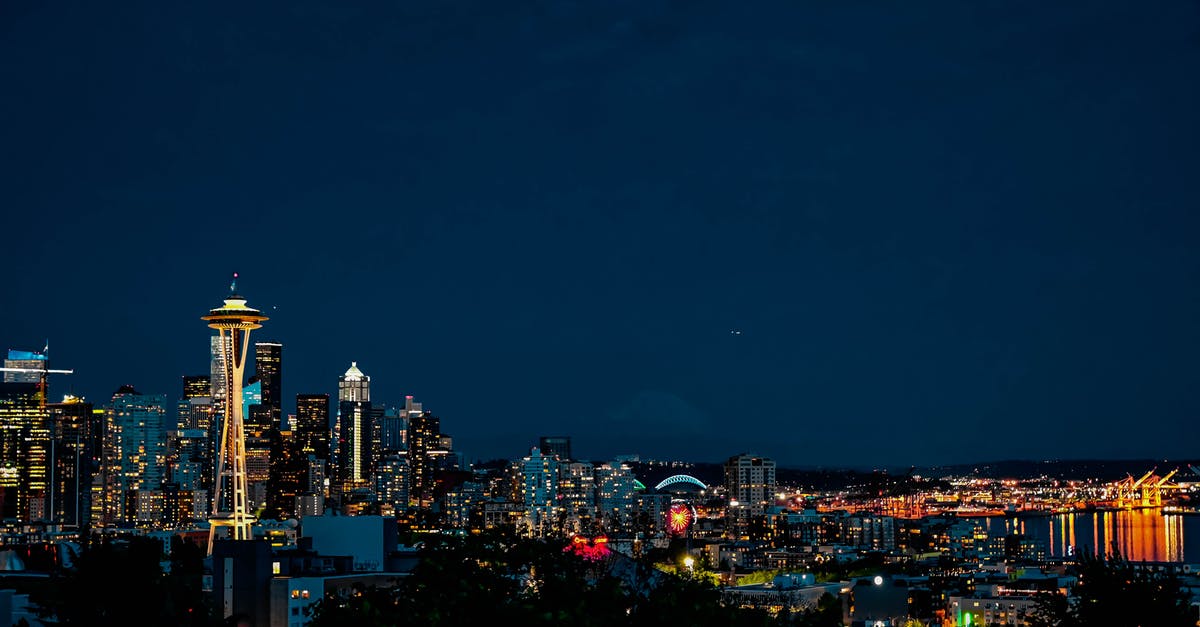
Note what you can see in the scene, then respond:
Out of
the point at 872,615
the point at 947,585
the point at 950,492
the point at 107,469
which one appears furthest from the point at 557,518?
the point at 950,492

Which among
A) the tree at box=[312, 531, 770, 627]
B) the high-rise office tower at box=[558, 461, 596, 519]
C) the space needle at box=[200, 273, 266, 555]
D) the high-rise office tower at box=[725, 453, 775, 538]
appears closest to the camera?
the tree at box=[312, 531, 770, 627]

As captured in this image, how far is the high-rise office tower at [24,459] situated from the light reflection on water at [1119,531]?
2085 inches

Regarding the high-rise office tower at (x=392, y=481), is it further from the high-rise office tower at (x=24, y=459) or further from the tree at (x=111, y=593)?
the tree at (x=111, y=593)

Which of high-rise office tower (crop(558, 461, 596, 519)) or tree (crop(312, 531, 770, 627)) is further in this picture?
high-rise office tower (crop(558, 461, 596, 519))

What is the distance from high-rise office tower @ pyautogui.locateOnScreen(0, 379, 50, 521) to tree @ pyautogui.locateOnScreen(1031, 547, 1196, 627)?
80980 mm

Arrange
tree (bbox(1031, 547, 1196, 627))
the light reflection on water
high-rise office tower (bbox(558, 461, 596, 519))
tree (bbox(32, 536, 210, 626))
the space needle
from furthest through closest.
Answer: high-rise office tower (bbox(558, 461, 596, 519))
the light reflection on water
the space needle
tree (bbox(32, 536, 210, 626))
tree (bbox(1031, 547, 1196, 627))

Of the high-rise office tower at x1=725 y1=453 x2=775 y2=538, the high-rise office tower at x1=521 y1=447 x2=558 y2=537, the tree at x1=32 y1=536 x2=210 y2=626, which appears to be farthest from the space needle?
the high-rise office tower at x1=725 y1=453 x2=775 y2=538

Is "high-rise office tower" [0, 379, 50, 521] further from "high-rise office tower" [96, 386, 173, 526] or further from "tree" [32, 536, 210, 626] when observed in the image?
"tree" [32, 536, 210, 626]

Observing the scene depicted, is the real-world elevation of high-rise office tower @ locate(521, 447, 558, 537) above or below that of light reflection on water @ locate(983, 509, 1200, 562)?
above

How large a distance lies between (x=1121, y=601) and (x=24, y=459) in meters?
84.6

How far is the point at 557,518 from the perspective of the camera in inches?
3248

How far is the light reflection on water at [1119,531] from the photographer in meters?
77.4

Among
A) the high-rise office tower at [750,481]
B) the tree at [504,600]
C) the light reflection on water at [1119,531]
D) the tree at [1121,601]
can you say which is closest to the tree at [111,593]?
the tree at [504,600]

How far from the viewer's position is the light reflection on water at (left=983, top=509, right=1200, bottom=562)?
77375mm
